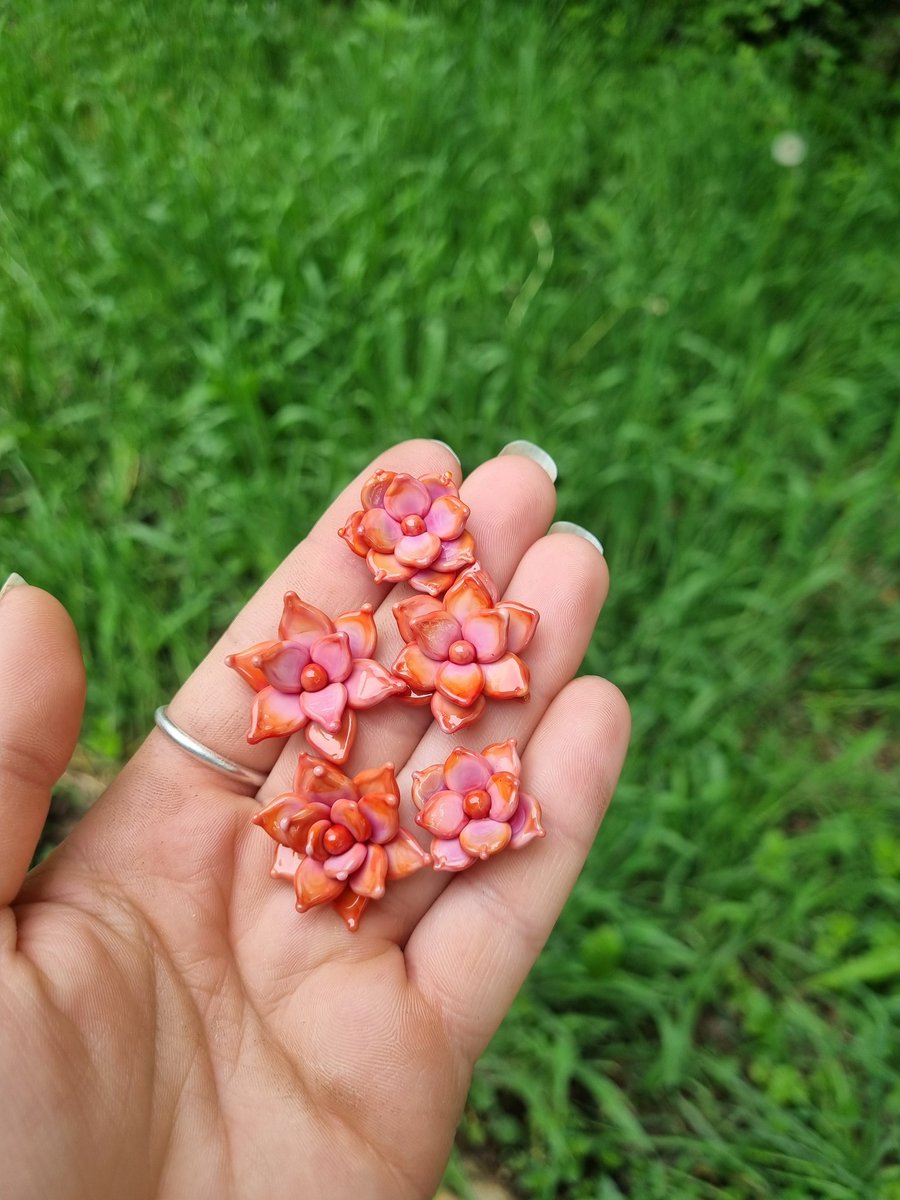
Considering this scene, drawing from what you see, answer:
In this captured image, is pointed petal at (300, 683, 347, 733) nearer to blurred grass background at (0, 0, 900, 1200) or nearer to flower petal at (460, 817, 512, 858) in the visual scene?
flower petal at (460, 817, 512, 858)

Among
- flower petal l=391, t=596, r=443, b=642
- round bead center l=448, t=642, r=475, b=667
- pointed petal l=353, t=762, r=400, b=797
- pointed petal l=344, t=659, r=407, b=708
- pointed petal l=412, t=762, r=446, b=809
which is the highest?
flower petal l=391, t=596, r=443, b=642

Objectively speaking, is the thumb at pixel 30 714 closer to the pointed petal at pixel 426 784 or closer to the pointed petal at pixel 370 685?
the pointed petal at pixel 370 685

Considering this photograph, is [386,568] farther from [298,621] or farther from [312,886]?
[312,886]

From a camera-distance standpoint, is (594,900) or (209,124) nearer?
(594,900)

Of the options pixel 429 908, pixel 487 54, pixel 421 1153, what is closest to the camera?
pixel 421 1153

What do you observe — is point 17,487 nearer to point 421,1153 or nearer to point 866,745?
point 421,1153

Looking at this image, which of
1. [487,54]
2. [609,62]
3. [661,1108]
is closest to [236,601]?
[661,1108]

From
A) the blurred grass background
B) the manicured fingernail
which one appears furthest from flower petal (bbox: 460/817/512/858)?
the manicured fingernail
